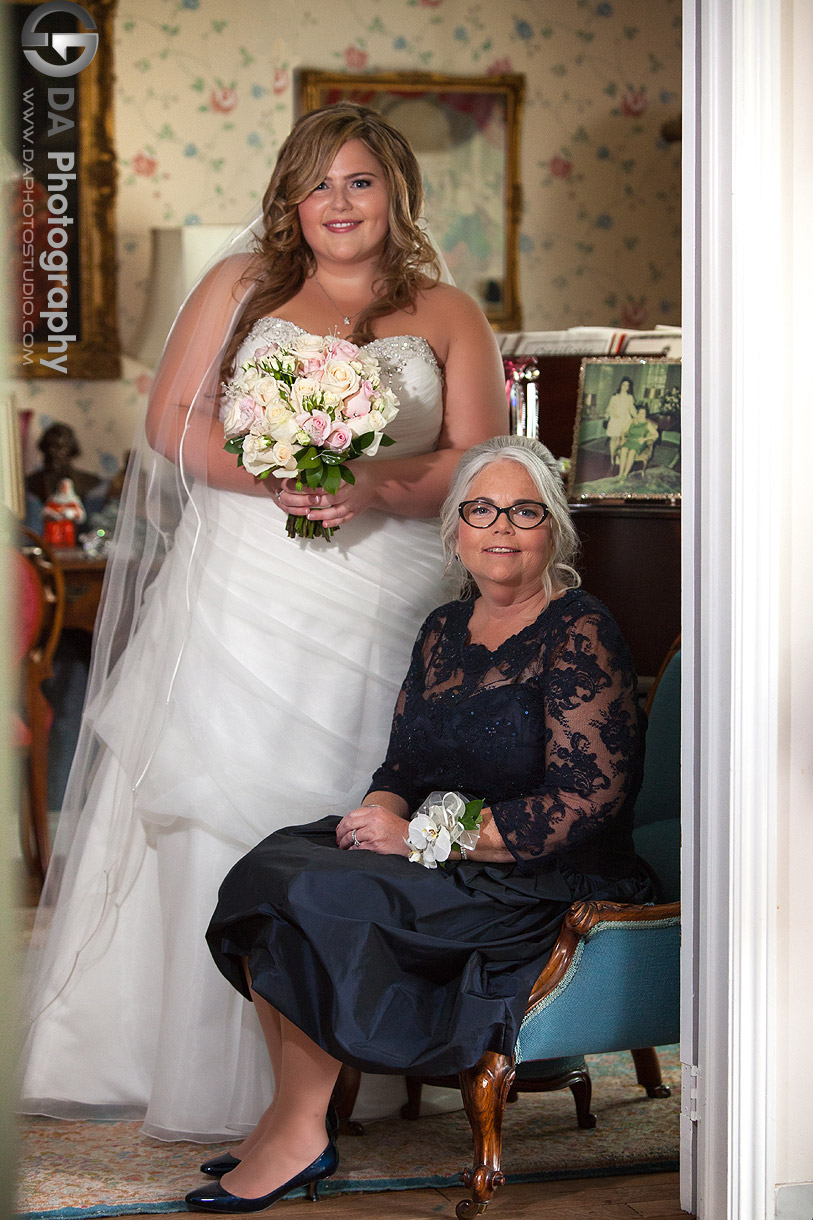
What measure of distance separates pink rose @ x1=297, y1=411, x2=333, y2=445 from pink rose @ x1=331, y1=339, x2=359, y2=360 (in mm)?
114

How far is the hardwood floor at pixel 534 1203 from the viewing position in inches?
83.3

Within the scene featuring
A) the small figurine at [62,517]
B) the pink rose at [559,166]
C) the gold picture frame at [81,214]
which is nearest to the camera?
the small figurine at [62,517]

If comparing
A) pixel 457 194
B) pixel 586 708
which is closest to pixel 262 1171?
pixel 586 708

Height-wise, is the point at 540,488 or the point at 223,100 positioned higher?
the point at 223,100

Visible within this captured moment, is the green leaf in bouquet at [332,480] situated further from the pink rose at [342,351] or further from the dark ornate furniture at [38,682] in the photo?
the dark ornate furniture at [38,682]

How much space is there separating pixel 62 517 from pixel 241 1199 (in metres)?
3.23

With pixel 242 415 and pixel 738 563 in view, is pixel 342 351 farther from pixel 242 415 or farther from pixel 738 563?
pixel 738 563

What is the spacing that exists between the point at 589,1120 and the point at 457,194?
381cm

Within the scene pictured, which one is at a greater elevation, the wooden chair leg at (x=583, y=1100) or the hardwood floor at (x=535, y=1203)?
the wooden chair leg at (x=583, y=1100)

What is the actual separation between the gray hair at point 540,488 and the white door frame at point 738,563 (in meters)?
0.40

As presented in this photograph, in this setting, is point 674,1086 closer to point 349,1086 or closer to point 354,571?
point 349,1086

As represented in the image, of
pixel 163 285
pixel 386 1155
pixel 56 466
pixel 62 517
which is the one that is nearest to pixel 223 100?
pixel 163 285

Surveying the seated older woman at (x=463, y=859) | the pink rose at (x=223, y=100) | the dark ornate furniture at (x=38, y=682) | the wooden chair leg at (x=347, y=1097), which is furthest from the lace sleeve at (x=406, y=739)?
the pink rose at (x=223, y=100)

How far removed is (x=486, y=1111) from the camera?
1.95m
